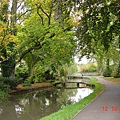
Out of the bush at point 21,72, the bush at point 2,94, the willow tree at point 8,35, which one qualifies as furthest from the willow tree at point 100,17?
the bush at point 21,72

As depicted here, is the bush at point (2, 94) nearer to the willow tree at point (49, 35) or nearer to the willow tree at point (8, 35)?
the willow tree at point (8, 35)

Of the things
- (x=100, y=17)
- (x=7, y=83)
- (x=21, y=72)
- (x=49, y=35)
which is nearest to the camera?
(x=100, y=17)

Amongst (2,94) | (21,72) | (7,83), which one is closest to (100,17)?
(2,94)

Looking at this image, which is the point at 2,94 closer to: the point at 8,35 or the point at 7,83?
the point at 7,83

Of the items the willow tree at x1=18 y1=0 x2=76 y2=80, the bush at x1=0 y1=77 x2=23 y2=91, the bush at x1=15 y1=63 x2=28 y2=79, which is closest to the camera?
the willow tree at x1=18 y1=0 x2=76 y2=80


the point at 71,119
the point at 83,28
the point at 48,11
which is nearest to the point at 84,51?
the point at 83,28

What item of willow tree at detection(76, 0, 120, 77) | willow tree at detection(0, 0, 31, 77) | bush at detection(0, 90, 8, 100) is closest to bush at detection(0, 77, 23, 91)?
bush at detection(0, 90, 8, 100)

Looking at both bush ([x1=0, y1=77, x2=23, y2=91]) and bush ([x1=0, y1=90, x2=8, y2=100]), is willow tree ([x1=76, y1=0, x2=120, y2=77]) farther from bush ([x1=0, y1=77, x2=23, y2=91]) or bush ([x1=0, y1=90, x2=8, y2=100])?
bush ([x1=0, y1=77, x2=23, y2=91])

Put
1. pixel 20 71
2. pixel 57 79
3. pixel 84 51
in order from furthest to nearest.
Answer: pixel 57 79 < pixel 20 71 < pixel 84 51

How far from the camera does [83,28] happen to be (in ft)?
41.0

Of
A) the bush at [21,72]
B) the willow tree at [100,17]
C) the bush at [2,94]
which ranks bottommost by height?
the bush at [2,94]

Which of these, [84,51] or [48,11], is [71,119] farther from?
[48,11]

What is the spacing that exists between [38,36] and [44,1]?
3.16 meters

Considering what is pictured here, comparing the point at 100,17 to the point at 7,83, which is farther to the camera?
the point at 7,83
